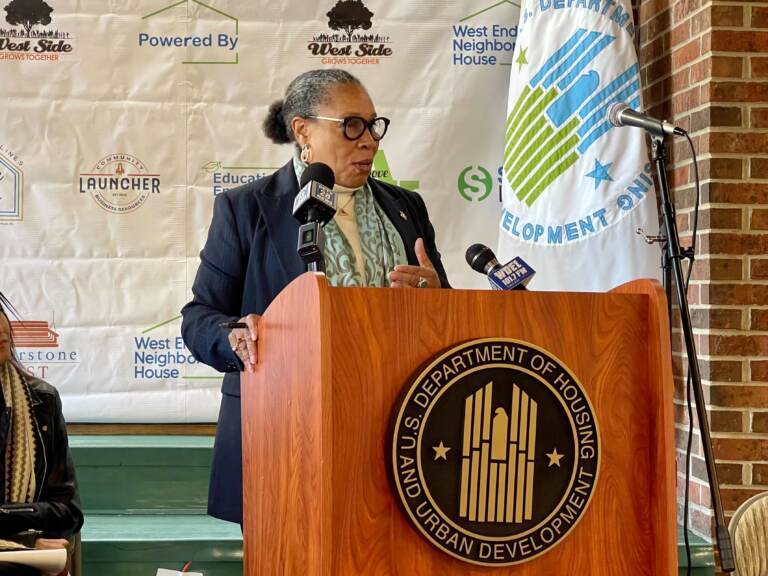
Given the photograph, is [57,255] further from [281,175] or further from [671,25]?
[671,25]

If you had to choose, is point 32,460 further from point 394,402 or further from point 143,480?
point 394,402

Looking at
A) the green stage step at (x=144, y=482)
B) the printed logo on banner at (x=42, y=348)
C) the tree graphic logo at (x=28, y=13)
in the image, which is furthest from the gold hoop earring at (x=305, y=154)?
the tree graphic logo at (x=28, y=13)

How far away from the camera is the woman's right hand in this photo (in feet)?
5.02

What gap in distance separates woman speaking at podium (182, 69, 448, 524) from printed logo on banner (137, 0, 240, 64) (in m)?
1.59

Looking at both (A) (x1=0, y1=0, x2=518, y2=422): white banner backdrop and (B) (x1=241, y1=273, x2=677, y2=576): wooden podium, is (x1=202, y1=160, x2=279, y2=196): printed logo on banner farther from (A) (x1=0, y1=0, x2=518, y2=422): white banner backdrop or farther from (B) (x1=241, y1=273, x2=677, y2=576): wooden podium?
(B) (x1=241, y1=273, x2=677, y2=576): wooden podium

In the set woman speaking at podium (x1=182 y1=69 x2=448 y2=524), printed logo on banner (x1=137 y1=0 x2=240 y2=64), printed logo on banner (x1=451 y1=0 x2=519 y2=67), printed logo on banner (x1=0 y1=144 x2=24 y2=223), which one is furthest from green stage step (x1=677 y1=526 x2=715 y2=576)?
printed logo on banner (x1=0 y1=144 x2=24 y2=223)

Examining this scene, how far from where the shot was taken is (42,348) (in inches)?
137

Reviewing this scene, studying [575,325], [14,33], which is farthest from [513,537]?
[14,33]

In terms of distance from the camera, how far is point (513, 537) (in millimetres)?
1230

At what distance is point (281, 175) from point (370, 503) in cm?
108

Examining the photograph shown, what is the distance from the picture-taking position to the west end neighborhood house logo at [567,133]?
308 centimetres

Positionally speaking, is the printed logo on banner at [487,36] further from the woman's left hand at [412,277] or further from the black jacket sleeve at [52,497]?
the woman's left hand at [412,277]

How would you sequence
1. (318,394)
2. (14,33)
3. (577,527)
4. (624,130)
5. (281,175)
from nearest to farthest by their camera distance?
(318,394)
(577,527)
(281,175)
(624,130)
(14,33)

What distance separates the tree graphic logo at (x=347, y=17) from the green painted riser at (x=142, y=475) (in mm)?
1682
